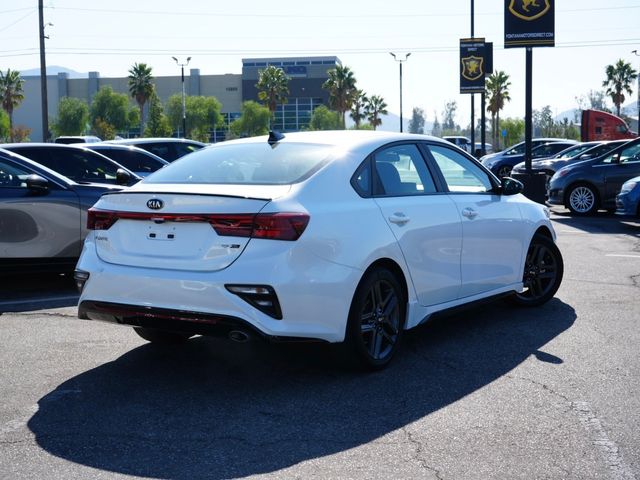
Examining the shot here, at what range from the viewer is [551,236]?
8156mm

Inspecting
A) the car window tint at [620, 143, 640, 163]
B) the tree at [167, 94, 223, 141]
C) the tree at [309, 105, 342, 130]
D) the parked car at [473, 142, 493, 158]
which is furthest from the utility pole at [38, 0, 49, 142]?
the tree at [309, 105, 342, 130]

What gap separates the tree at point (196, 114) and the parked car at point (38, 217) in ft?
281

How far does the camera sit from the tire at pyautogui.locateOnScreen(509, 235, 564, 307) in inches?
315

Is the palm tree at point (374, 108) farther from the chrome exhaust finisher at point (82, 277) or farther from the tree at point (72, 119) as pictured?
the chrome exhaust finisher at point (82, 277)

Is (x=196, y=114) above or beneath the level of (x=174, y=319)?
above

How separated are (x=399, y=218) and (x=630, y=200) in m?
10.6

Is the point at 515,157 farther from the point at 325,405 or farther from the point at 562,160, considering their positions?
the point at 325,405

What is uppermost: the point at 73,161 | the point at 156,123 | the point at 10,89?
the point at 10,89

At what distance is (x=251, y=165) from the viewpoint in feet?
18.8

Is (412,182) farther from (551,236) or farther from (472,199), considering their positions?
(551,236)

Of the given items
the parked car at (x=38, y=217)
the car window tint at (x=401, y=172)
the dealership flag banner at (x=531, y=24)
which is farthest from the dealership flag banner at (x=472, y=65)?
the car window tint at (x=401, y=172)

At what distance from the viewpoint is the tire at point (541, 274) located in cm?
800

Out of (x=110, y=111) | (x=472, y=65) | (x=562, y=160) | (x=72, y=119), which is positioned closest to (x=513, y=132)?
(x=110, y=111)

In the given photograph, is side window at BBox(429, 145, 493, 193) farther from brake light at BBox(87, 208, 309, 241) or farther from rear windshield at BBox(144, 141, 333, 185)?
brake light at BBox(87, 208, 309, 241)
